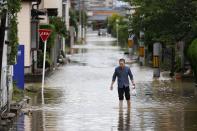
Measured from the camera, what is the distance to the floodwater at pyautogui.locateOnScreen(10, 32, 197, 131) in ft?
60.6

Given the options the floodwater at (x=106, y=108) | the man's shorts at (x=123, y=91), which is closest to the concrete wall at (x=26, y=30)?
the floodwater at (x=106, y=108)

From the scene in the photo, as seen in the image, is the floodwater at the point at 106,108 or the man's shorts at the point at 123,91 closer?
the floodwater at the point at 106,108

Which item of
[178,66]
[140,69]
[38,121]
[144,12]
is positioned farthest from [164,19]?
[38,121]

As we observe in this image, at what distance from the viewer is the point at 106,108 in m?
23.0

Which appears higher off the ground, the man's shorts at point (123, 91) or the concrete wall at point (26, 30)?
the concrete wall at point (26, 30)

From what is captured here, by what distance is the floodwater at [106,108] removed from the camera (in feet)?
60.6

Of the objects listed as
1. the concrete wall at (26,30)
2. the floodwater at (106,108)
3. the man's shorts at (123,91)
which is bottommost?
the floodwater at (106,108)

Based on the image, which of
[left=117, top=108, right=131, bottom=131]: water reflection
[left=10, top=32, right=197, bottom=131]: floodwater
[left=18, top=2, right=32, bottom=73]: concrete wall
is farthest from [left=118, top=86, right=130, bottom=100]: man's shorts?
[left=18, top=2, right=32, bottom=73]: concrete wall

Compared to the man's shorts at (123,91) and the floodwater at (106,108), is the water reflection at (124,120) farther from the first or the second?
the man's shorts at (123,91)

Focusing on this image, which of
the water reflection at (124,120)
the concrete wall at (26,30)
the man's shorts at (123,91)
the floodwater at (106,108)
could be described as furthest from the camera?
the concrete wall at (26,30)

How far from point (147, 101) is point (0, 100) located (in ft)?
26.7

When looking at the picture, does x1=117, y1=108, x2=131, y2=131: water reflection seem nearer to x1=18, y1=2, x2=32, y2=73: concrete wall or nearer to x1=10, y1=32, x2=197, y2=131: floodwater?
x1=10, y1=32, x2=197, y2=131: floodwater

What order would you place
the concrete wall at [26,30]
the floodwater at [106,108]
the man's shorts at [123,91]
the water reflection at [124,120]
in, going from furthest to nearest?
1. the concrete wall at [26,30]
2. the man's shorts at [123,91]
3. the floodwater at [106,108]
4. the water reflection at [124,120]

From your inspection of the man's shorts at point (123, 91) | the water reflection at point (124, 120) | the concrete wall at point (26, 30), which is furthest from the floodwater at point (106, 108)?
the concrete wall at point (26, 30)
